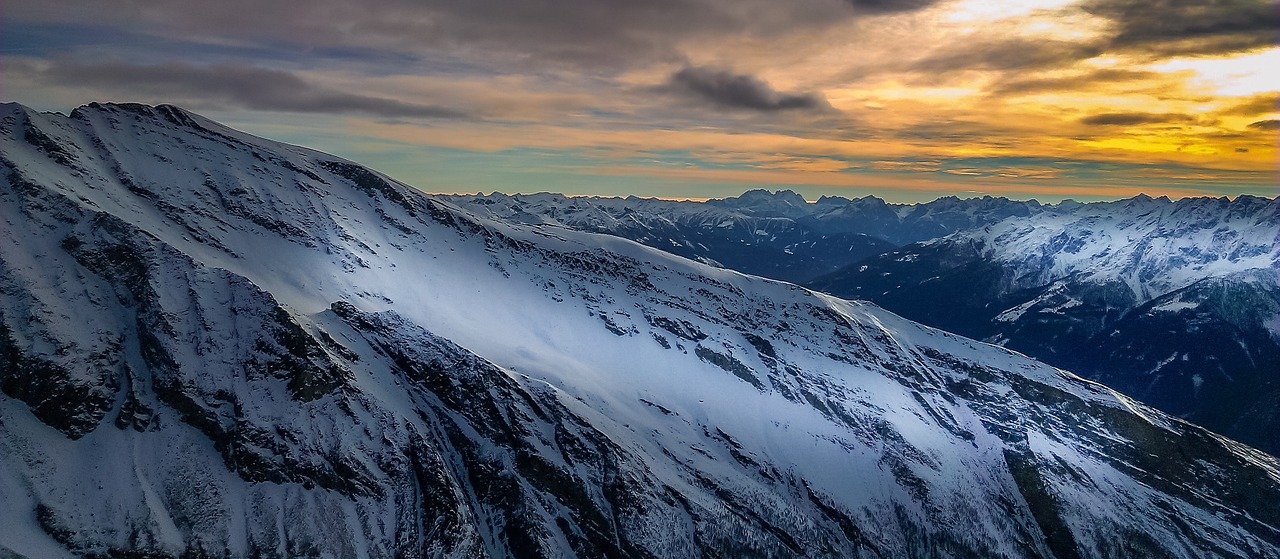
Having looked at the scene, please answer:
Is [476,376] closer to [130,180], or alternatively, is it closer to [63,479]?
[63,479]

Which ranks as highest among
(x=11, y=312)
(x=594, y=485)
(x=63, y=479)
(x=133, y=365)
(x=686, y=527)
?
(x=11, y=312)

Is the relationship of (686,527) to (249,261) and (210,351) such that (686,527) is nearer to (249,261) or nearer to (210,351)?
(210,351)

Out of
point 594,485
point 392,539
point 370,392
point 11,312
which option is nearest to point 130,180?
point 11,312

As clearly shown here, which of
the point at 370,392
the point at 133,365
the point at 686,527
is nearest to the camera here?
the point at 133,365

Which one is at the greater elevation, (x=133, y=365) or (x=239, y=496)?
(x=133, y=365)

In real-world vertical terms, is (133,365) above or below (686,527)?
above

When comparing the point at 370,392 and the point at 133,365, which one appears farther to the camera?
the point at 370,392

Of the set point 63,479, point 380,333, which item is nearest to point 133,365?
point 63,479

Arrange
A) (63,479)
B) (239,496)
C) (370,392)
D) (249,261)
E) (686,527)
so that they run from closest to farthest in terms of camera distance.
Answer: (63,479) < (239,496) < (370,392) < (686,527) < (249,261)

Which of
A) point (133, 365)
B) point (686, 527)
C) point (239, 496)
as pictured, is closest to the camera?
point (239, 496)
